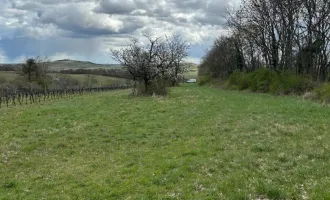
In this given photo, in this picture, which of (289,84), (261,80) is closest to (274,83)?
(289,84)

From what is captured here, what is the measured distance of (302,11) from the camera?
46094mm

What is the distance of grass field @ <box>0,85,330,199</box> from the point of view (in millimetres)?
9500

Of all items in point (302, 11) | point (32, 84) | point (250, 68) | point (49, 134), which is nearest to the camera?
point (49, 134)

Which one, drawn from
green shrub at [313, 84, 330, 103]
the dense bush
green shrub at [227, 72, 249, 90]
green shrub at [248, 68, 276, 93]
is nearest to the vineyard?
green shrub at [227, 72, 249, 90]

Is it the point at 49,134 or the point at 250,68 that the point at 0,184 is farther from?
the point at 250,68

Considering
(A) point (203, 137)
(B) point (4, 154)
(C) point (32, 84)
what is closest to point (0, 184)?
(B) point (4, 154)

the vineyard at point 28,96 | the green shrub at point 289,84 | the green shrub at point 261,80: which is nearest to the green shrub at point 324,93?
the green shrub at point 289,84

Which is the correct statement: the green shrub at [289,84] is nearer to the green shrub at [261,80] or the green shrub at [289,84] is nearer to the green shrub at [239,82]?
Result: the green shrub at [261,80]

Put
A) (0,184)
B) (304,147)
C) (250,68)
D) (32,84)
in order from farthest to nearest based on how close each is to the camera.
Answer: (32,84) → (250,68) → (304,147) → (0,184)

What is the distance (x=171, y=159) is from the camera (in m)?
12.8

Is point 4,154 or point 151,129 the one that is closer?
point 4,154

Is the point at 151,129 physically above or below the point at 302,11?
below

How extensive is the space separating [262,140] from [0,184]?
1004cm

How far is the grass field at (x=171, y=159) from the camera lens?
31.2ft
